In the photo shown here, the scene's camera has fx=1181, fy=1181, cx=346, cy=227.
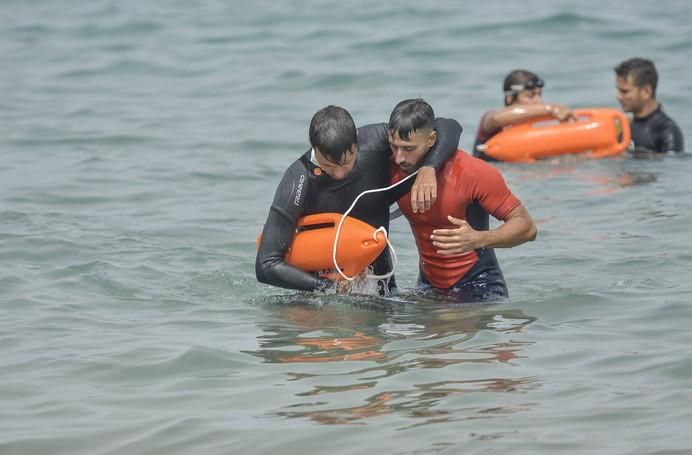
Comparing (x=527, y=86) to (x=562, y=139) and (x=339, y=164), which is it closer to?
(x=562, y=139)

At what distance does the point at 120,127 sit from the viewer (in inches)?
585

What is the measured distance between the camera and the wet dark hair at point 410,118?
6.56 metres

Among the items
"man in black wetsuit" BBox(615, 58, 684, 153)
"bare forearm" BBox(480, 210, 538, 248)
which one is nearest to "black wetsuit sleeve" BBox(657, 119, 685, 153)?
"man in black wetsuit" BBox(615, 58, 684, 153)

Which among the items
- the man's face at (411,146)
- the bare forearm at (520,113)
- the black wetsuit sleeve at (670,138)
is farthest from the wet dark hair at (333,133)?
the black wetsuit sleeve at (670,138)

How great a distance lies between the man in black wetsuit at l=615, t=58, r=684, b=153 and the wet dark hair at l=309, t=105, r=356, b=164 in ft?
21.2

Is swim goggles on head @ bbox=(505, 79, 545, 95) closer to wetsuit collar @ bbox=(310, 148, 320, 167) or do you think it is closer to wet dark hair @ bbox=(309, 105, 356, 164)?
wetsuit collar @ bbox=(310, 148, 320, 167)

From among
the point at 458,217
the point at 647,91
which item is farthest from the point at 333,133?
the point at 647,91

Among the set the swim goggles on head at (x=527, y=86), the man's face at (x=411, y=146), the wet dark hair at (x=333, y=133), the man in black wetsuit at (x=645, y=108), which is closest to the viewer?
the wet dark hair at (x=333, y=133)

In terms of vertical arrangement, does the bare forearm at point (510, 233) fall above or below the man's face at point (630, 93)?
below

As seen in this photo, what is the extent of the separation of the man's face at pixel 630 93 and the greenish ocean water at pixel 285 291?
0.63 meters

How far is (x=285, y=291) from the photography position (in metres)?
8.11

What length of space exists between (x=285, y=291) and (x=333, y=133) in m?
1.99

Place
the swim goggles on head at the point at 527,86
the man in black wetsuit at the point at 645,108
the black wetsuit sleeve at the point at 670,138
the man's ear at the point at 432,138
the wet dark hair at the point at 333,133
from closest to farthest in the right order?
the wet dark hair at the point at 333,133 < the man's ear at the point at 432,138 < the swim goggles on head at the point at 527,86 < the man in black wetsuit at the point at 645,108 < the black wetsuit sleeve at the point at 670,138

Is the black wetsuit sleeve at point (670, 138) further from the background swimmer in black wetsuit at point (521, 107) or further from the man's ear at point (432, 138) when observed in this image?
the man's ear at point (432, 138)
